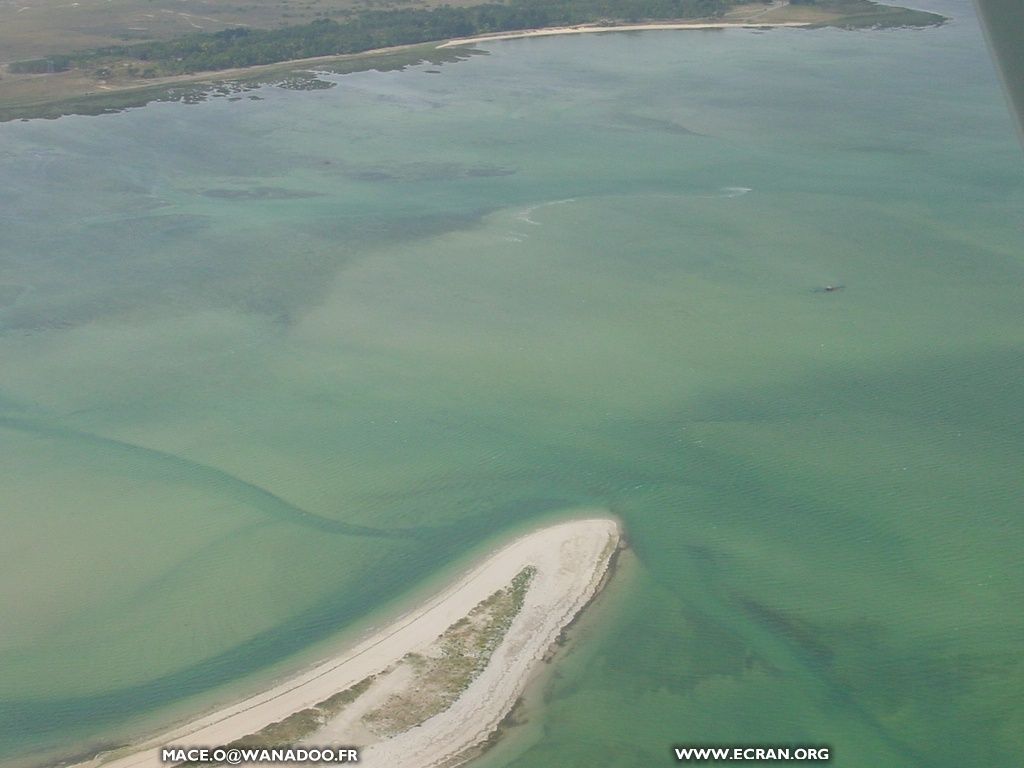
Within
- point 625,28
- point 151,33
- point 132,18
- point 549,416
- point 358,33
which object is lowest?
point 549,416

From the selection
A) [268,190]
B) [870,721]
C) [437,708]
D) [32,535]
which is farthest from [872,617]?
[268,190]

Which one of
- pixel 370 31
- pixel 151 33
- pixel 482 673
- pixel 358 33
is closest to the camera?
pixel 482 673

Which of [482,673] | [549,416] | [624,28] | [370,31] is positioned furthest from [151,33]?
[482,673]

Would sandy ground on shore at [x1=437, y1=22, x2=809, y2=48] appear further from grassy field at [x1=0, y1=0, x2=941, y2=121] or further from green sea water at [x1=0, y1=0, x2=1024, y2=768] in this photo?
green sea water at [x1=0, y1=0, x2=1024, y2=768]

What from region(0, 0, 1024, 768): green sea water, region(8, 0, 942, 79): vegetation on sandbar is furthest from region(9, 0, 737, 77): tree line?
region(0, 0, 1024, 768): green sea water

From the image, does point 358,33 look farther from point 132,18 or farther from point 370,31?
point 132,18

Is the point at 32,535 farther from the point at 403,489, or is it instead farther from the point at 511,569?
the point at 511,569
